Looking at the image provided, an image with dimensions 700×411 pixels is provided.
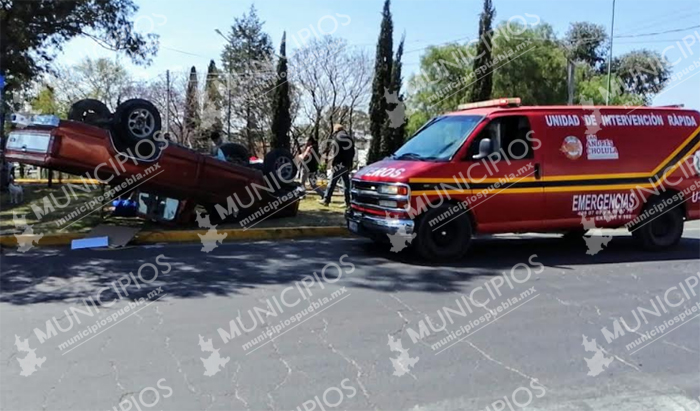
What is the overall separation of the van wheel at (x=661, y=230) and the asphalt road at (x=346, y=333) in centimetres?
59

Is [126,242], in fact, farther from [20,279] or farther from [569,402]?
[569,402]

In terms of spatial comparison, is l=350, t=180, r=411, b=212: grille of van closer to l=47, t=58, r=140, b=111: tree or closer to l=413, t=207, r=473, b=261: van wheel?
l=413, t=207, r=473, b=261: van wheel

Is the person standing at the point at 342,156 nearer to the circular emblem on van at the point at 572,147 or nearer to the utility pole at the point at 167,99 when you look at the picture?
the circular emblem on van at the point at 572,147

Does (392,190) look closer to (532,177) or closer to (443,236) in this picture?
(443,236)

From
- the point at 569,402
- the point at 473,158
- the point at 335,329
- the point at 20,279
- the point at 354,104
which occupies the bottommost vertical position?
the point at 569,402

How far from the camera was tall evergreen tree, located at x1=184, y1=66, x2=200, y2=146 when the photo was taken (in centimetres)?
3591

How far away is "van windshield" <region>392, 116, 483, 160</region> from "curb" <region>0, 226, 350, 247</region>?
234 centimetres

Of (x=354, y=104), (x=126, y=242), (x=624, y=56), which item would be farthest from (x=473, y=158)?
(x=624, y=56)

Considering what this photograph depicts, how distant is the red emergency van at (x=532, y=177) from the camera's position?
7664 millimetres

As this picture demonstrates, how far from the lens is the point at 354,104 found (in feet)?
103

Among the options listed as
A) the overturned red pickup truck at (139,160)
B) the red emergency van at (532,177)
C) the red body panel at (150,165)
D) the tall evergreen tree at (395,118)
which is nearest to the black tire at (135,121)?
the overturned red pickup truck at (139,160)

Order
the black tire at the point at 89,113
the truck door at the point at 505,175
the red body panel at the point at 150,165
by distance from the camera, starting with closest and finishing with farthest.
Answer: the truck door at the point at 505,175 < the red body panel at the point at 150,165 < the black tire at the point at 89,113

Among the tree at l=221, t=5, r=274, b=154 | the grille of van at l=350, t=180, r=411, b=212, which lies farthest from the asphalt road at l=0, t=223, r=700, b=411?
the tree at l=221, t=5, r=274, b=154

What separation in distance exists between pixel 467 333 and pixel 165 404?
2.59 meters
